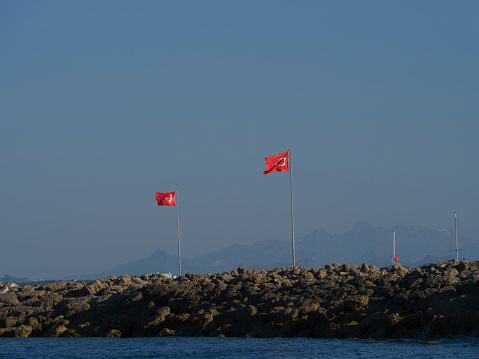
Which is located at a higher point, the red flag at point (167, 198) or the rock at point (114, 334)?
the red flag at point (167, 198)

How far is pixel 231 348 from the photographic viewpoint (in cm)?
3291

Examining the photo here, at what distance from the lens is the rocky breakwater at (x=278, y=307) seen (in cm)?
3284

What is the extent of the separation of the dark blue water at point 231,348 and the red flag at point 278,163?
2254cm

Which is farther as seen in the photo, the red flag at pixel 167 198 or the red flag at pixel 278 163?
the red flag at pixel 167 198

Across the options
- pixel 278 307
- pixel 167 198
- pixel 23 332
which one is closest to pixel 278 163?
pixel 167 198

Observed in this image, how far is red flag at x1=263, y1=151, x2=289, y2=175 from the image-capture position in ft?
187

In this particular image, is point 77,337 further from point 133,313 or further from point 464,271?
point 464,271

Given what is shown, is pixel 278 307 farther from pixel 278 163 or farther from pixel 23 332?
pixel 278 163

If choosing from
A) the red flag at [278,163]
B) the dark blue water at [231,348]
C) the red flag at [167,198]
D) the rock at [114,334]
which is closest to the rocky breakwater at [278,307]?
the rock at [114,334]

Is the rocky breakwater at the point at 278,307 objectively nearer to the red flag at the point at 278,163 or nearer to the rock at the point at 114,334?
the rock at the point at 114,334

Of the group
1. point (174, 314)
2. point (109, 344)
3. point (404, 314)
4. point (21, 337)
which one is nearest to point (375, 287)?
point (404, 314)

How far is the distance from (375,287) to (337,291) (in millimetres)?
1877

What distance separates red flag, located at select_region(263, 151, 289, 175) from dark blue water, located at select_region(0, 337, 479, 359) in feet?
74.0

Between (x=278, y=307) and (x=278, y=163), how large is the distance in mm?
22011
